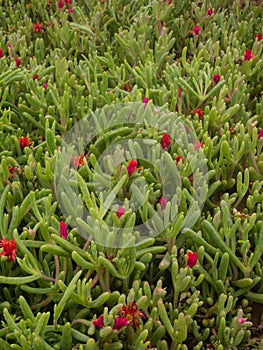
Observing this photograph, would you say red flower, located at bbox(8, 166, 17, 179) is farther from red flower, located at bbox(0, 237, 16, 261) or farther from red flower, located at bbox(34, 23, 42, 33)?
red flower, located at bbox(34, 23, 42, 33)

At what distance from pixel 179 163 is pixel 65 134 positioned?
0.55 m

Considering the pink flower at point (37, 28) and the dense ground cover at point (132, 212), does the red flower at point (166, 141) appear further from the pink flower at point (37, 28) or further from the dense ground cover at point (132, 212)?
the pink flower at point (37, 28)

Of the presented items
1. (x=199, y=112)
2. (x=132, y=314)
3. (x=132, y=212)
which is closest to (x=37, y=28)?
(x=199, y=112)

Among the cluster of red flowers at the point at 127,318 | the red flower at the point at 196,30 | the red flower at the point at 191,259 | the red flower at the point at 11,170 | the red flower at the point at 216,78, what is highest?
the red flower at the point at 196,30

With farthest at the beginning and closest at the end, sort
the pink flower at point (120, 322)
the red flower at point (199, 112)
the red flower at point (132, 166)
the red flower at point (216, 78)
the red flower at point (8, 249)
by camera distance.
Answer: the red flower at point (216, 78)
the red flower at point (199, 112)
the red flower at point (132, 166)
the red flower at point (8, 249)
the pink flower at point (120, 322)

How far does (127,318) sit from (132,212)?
1.22ft

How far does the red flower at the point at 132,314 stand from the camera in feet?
4.48

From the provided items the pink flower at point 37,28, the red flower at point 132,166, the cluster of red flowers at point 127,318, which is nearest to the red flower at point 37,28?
the pink flower at point 37,28

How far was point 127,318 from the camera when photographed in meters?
1.37

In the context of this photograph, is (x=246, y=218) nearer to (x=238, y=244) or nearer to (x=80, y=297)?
(x=238, y=244)

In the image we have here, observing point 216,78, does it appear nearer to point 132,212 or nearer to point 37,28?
point 132,212

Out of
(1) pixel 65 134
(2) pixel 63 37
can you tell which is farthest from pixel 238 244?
(2) pixel 63 37

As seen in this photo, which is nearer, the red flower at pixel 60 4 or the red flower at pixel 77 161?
the red flower at pixel 77 161

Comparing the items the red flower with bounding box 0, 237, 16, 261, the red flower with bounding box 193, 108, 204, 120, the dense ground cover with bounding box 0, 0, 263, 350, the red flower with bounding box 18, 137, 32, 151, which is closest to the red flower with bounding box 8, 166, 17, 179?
the dense ground cover with bounding box 0, 0, 263, 350
